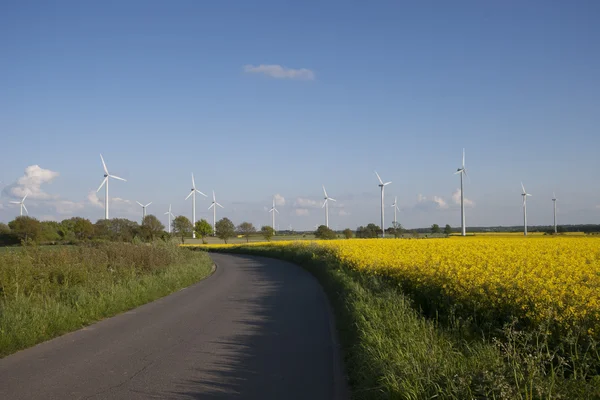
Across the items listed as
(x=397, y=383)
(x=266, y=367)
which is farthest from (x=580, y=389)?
(x=266, y=367)

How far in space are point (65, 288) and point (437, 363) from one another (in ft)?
39.9

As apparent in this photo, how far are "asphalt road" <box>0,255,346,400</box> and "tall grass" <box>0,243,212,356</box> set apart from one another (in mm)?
495

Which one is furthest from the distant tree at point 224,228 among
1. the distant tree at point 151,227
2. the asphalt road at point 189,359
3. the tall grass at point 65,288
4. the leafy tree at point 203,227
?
the asphalt road at point 189,359

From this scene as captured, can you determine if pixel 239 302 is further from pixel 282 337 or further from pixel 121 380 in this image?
pixel 121 380

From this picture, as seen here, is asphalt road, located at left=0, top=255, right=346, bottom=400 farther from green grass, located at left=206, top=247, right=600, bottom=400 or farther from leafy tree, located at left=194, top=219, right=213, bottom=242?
leafy tree, located at left=194, top=219, right=213, bottom=242

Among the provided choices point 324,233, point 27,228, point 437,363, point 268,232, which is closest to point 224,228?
point 268,232

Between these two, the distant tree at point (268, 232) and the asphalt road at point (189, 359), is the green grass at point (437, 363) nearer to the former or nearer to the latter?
the asphalt road at point (189, 359)

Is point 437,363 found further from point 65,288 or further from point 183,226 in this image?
point 183,226

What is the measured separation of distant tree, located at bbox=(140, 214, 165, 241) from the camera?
171 ft

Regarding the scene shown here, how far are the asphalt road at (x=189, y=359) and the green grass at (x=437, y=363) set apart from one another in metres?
0.59

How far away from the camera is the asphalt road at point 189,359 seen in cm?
680

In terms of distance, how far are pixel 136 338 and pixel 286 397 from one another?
15.8 feet

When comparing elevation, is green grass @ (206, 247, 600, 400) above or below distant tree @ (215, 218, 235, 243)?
below

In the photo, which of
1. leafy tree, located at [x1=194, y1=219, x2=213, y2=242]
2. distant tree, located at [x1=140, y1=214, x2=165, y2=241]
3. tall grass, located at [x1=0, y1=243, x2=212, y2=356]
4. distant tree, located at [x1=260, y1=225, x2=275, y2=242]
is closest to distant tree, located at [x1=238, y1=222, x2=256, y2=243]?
distant tree, located at [x1=260, y1=225, x2=275, y2=242]
